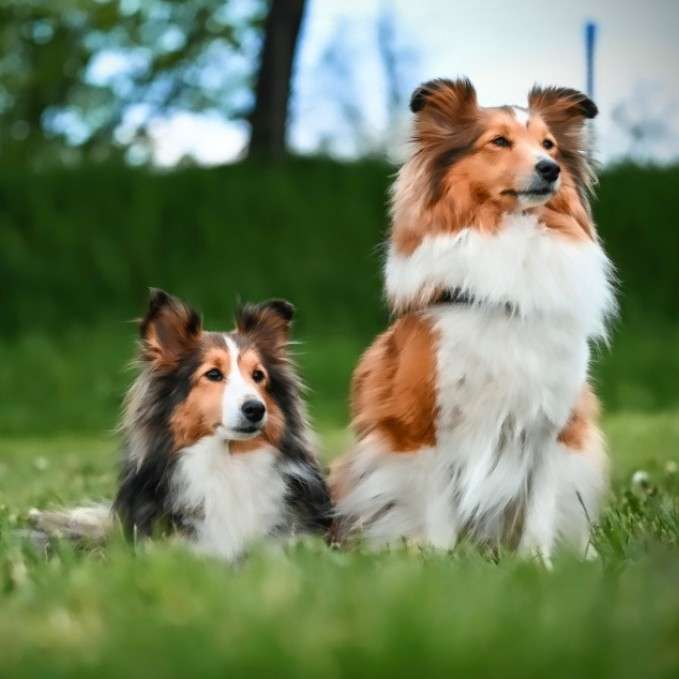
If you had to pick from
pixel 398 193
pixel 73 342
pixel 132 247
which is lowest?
pixel 73 342

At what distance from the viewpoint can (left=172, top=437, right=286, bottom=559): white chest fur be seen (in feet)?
15.6

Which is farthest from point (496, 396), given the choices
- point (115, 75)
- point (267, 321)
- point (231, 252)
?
point (115, 75)

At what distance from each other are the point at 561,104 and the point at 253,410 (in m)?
1.82

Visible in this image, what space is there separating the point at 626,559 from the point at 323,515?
1462 millimetres

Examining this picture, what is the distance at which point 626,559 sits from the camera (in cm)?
421

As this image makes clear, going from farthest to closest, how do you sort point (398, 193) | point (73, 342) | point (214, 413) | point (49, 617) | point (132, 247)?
point (132, 247), point (73, 342), point (398, 193), point (214, 413), point (49, 617)

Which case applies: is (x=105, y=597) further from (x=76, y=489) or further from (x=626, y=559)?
(x=76, y=489)

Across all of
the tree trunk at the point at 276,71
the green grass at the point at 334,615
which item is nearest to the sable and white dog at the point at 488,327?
the green grass at the point at 334,615

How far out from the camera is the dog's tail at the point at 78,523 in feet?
16.8

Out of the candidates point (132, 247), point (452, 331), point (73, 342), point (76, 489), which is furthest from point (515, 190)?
point (132, 247)

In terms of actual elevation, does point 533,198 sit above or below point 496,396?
above

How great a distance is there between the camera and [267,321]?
510 centimetres

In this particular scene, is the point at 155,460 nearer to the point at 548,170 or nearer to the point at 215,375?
the point at 215,375

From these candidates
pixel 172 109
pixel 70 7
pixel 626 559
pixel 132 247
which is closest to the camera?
pixel 626 559
